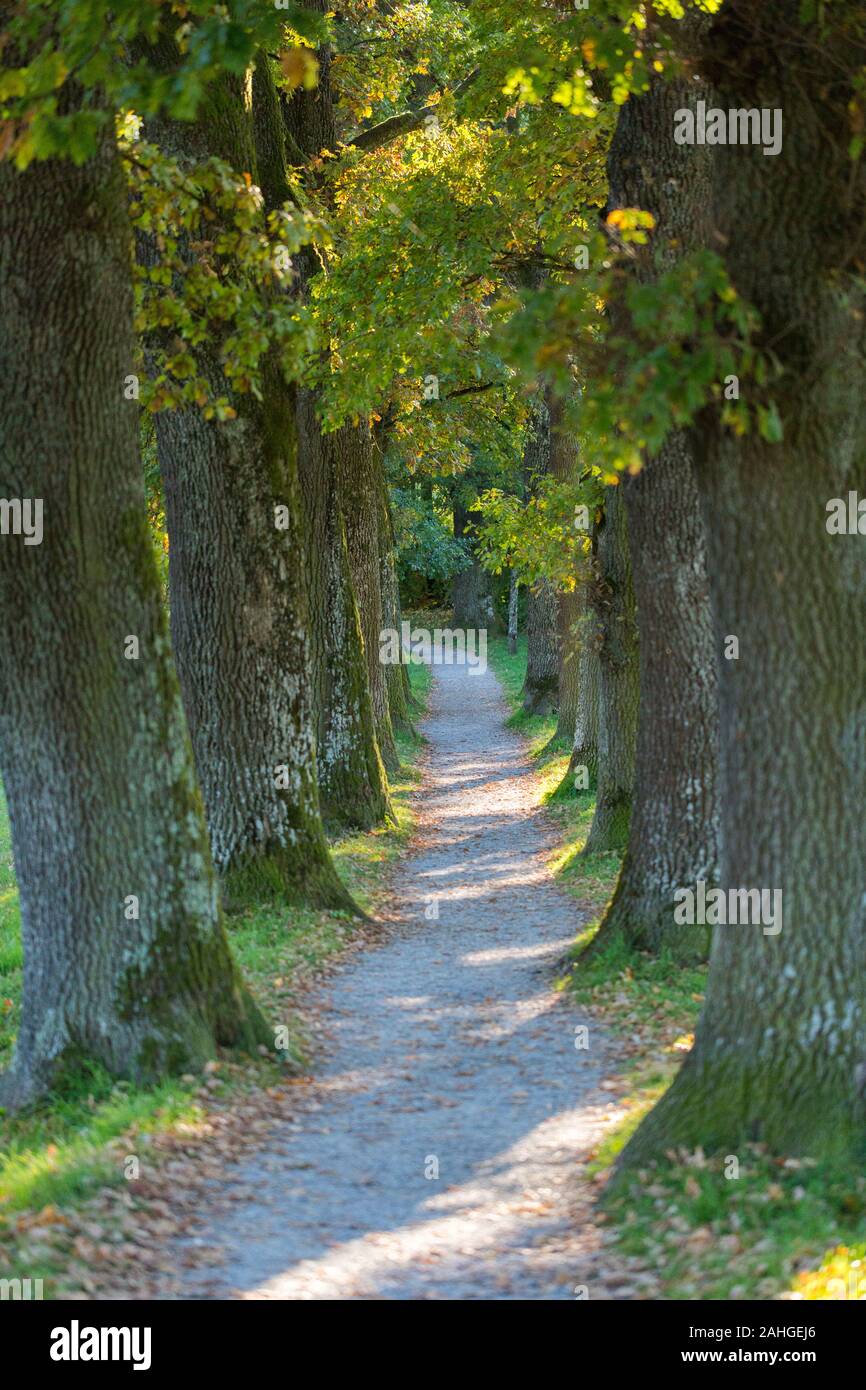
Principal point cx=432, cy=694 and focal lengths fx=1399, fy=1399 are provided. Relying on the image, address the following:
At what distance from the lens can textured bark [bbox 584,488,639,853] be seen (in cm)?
1488

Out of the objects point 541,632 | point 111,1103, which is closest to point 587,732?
point 541,632

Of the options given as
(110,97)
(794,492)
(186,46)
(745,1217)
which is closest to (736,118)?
(794,492)

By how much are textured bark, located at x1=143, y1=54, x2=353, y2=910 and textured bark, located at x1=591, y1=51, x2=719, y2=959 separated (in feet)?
10.8

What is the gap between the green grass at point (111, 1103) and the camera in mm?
6562

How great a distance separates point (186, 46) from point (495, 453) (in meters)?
21.7

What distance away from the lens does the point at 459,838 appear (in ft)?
62.6

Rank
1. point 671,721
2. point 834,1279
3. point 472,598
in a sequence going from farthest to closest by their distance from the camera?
1. point 472,598
2. point 671,721
3. point 834,1279

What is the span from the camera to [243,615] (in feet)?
41.8

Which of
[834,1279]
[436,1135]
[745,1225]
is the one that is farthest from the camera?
[436,1135]

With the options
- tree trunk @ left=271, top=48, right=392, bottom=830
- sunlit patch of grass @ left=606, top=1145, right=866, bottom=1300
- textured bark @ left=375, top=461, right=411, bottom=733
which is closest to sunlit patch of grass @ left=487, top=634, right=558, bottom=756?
textured bark @ left=375, top=461, right=411, bottom=733

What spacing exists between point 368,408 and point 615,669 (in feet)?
12.6

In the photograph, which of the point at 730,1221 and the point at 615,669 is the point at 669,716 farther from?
the point at 730,1221

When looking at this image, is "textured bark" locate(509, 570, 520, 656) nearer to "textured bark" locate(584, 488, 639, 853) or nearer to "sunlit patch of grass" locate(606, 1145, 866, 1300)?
"textured bark" locate(584, 488, 639, 853)

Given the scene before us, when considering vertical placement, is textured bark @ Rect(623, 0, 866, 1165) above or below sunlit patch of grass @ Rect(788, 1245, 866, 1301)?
above
